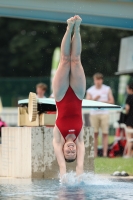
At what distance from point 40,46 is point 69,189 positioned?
31.6 metres

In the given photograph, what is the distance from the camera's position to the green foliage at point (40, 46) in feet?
134

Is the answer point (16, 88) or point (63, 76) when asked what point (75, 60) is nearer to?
point (63, 76)

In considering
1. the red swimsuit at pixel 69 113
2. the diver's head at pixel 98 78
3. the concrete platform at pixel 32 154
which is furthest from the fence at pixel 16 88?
the red swimsuit at pixel 69 113

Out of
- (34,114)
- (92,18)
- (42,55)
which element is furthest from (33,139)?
(42,55)

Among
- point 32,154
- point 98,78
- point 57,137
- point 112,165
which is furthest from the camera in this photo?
point 98,78

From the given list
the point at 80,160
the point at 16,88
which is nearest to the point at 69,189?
the point at 80,160

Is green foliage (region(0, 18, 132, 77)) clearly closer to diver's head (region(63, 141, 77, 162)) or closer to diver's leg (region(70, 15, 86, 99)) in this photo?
diver's leg (region(70, 15, 86, 99))

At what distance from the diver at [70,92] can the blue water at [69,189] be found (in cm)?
42

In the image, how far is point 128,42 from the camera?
56.5 ft

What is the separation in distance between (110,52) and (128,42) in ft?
79.7

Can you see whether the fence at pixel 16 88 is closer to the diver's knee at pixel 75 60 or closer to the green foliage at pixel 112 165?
the green foliage at pixel 112 165

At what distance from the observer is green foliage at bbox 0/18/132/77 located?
40.8 metres

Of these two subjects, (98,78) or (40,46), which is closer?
(98,78)

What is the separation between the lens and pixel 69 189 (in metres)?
9.68
